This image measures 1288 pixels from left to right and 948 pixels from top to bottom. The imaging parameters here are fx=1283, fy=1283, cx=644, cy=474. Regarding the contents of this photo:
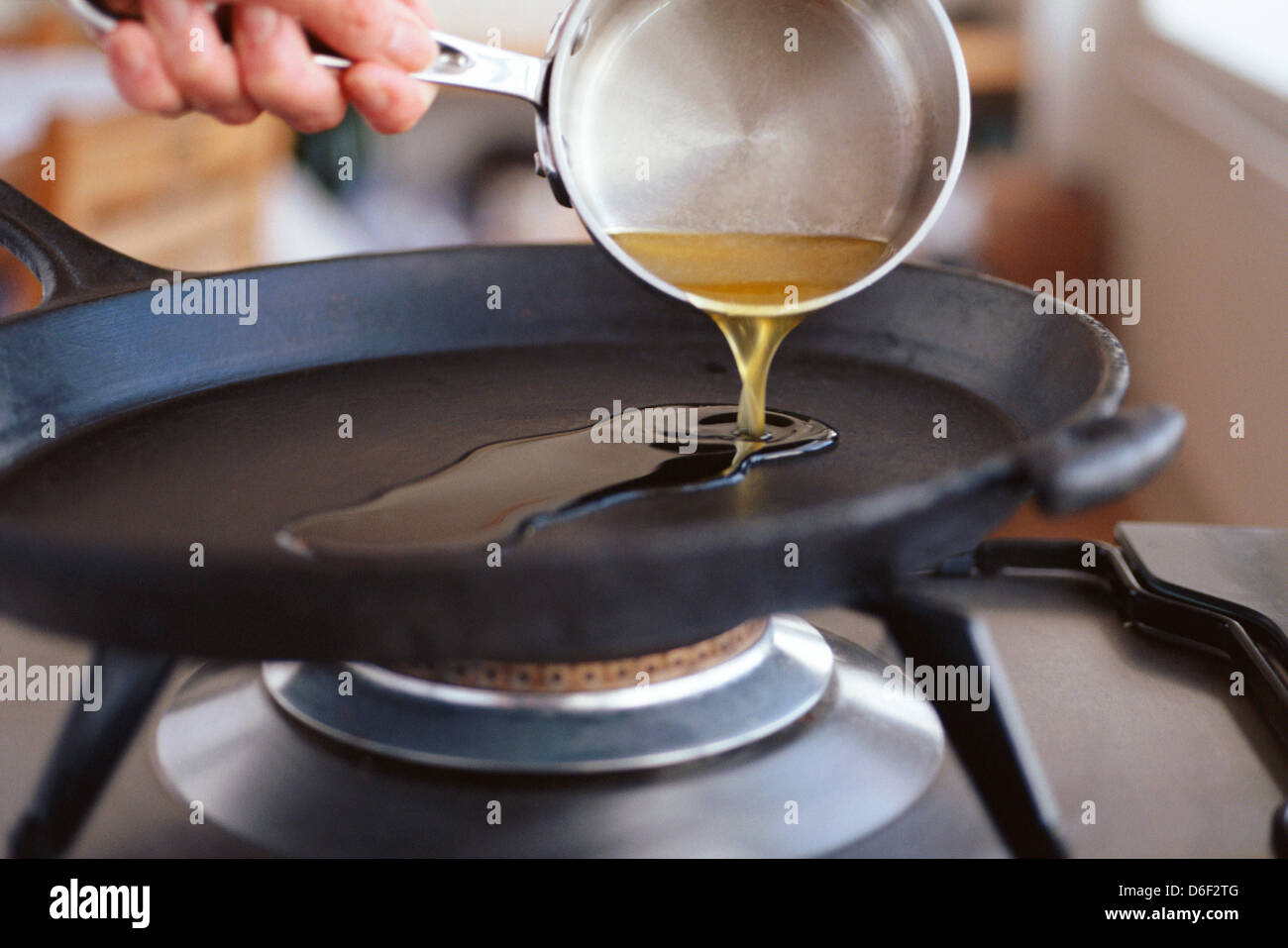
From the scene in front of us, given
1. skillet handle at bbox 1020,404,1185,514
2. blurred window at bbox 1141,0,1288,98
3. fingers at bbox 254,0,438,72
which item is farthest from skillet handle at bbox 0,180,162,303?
blurred window at bbox 1141,0,1288,98

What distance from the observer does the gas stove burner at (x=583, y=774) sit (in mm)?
610

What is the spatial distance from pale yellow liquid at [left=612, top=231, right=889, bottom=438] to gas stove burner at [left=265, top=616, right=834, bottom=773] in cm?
21

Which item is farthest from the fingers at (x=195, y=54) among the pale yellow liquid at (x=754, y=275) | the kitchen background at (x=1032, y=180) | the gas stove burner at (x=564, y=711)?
the kitchen background at (x=1032, y=180)

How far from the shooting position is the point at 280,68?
0.76 metres

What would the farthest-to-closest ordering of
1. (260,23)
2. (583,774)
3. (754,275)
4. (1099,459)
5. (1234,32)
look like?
(1234,32)
(754,275)
(260,23)
(583,774)
(1099,459)

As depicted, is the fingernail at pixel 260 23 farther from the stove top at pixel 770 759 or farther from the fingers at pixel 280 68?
the stove top at pixel 770 759

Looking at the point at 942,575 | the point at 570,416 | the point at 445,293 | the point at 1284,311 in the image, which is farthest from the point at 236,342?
the point at 1284,311

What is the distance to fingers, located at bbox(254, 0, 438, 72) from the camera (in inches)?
29.0

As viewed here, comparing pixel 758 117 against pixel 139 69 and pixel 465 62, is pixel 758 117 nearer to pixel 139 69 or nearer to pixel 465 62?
pixel 465 62

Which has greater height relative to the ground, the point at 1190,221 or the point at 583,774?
the point at 1190,221

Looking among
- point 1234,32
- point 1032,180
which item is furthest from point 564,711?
point 1032,180

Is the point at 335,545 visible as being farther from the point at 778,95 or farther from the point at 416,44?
the point at 778,95

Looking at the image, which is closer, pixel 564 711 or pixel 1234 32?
pixel 564 711

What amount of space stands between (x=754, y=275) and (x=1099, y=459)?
0.38 m
